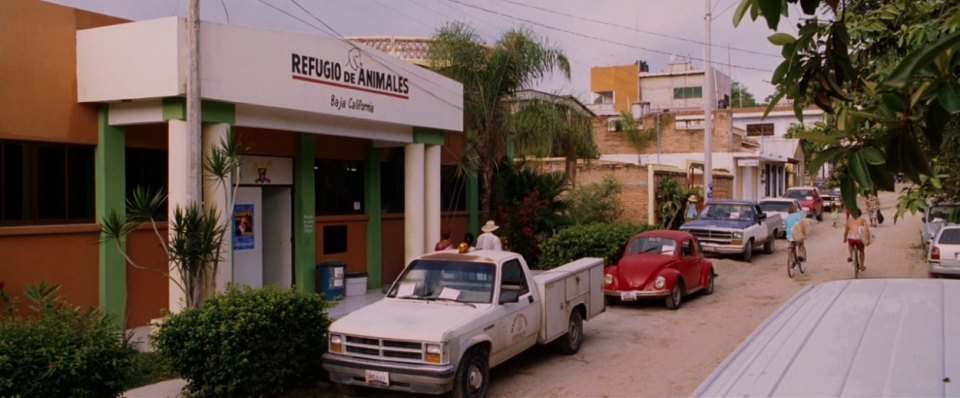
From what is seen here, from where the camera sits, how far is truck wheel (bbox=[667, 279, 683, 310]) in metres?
14.6

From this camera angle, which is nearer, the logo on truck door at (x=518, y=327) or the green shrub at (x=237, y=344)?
the green shrub at (x=237, y=344)

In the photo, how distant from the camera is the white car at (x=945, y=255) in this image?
17672 mm

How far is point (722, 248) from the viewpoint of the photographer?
22109 mm

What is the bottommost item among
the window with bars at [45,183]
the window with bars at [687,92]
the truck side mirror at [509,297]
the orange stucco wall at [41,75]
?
the truck side mirror at [509,297]

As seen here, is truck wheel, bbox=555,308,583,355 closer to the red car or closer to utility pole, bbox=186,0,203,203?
the red car

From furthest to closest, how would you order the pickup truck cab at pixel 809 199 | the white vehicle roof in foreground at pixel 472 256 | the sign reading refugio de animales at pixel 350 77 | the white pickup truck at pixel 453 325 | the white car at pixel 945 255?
the pickup truck cab at pixel 809 199 → the white car at pixel 945 255 → the sign reading refugio de animales at pixel 350 77 → the white vehicle roof in foreground at pixel 472 256 → the white pickup truck at pixel 453 325

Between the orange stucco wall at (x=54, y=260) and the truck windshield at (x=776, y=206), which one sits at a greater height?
the truck windshield at (x=776, y=206)

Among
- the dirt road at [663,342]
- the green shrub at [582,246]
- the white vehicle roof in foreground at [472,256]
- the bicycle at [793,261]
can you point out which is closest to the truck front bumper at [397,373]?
the dirt road at [663,342]

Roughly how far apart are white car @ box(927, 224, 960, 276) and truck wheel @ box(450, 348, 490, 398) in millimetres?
13710

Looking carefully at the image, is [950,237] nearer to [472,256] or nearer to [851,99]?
[472,256]

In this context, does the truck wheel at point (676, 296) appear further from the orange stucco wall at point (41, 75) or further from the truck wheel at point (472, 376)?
the orange stucco wall at point (41, 75)

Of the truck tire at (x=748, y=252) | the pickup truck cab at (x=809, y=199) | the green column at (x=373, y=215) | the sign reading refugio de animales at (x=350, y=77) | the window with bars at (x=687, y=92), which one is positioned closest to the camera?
the sign reading refugio de animales at (x=350, y=77)

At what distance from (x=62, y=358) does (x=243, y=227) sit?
300 inches

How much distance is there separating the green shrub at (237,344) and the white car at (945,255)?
1529 cm
